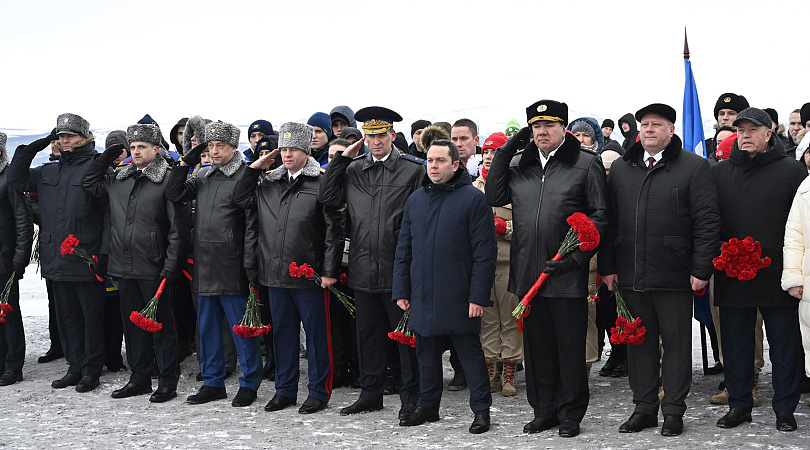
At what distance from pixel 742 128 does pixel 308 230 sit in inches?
130

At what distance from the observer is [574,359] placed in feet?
18.6

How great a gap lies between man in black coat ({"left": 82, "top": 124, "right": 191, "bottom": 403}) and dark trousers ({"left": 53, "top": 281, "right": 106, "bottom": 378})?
1.43 ft

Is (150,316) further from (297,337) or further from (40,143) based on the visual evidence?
(40,143)

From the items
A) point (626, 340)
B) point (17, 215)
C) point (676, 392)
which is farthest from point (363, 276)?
point (17, 215)

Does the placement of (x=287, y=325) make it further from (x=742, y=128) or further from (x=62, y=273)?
(x=742, y=128)

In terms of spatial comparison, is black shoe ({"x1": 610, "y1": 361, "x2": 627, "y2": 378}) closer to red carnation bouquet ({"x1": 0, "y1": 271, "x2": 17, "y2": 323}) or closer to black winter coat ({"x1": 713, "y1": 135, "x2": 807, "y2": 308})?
black winter coat ({"x1": 713, "y1": 135, "x2": 807, "y2": 308})

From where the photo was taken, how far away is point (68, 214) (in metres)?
7.64

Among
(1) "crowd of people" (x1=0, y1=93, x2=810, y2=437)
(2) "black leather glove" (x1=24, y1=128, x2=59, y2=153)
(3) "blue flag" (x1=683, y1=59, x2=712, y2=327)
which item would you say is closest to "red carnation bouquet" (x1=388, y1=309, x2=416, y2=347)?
(1) "crowd of people" (x1=0, y1=93, x2=810, y2=437)

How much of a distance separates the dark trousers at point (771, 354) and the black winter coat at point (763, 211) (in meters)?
0.13

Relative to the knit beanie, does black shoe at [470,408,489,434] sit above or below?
below

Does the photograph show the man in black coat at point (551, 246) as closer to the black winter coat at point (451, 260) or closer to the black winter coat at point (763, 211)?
the black winter coat at point (451, 260)

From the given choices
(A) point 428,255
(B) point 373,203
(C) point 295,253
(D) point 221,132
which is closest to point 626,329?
(A) point 428,255

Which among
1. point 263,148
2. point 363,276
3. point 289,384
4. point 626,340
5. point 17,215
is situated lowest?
point 289,384

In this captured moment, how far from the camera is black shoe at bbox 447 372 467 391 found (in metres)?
7.21
